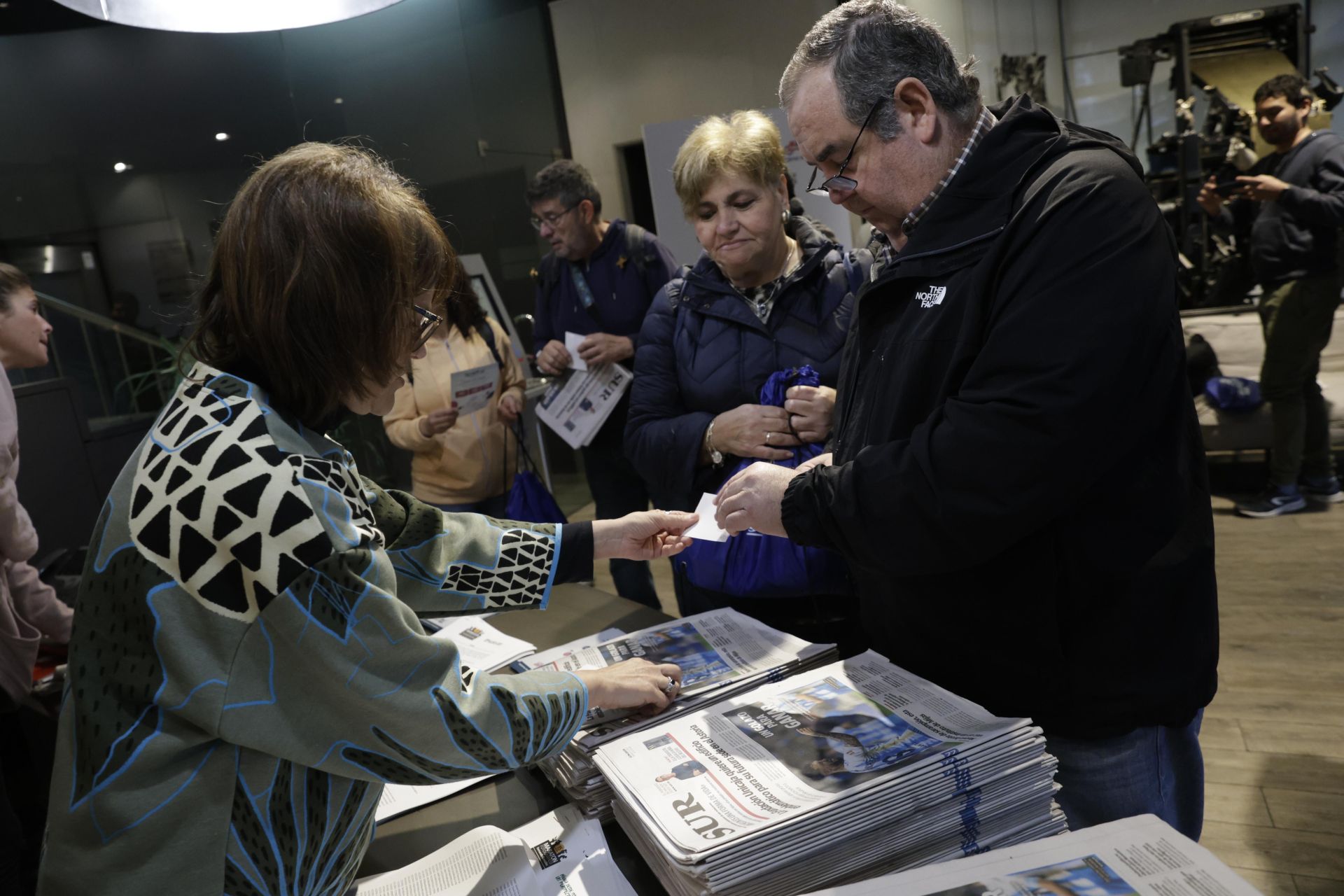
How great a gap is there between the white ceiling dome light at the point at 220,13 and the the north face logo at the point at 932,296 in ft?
3.34

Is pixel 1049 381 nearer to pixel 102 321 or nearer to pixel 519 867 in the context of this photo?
pixel 519 867

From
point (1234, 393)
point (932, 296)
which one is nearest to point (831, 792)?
point (932, 296)

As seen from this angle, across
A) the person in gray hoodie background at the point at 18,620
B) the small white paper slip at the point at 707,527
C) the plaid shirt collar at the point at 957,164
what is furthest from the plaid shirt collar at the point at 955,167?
the person in gray hoodie background at the point at 18,620

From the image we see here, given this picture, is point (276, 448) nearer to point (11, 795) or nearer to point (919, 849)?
point (919, 849)

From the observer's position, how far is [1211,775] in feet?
8.21

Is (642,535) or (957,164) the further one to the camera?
(642,535)

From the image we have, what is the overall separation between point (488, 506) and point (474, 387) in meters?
0.46

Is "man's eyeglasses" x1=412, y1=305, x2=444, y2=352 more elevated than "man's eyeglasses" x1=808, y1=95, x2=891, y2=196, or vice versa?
"man's eyeglasses" x1=808, y1=95, x2=891, y2=196

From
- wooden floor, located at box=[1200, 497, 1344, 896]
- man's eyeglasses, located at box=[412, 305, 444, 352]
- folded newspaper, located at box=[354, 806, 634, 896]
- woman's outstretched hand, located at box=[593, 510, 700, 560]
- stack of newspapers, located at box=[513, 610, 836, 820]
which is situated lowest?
wooden floor, located at box=[1200, 497, 1344, 896]

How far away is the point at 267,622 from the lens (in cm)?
75

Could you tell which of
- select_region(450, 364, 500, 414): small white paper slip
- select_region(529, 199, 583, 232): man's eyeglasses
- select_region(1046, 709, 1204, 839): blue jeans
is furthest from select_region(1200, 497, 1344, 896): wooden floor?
select_region(529, 199, 583, 232): man's eyeglasses

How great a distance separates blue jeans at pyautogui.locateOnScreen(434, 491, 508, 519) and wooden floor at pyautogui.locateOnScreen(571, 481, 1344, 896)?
4.35 ft

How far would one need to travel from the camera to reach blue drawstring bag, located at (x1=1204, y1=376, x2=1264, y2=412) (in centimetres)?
482

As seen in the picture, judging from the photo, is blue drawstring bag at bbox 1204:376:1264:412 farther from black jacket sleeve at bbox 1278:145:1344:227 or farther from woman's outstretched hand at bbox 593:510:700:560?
woman's outstretched hand at bbox 593:510:700:560
